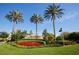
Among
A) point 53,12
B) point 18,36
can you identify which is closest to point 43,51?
point 18,36

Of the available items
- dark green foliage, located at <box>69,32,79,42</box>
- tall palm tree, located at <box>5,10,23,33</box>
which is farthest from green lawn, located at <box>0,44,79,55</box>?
tall palm tree, located at <box>5,10,23,33</box>

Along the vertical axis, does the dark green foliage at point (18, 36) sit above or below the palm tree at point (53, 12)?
below

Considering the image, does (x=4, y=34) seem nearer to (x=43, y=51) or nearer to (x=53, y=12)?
(x=43, y=51)

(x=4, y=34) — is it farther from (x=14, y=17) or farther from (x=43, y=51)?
(x=43, y=51)

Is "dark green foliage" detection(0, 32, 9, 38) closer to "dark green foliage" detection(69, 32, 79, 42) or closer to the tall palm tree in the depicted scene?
the tall palm tree

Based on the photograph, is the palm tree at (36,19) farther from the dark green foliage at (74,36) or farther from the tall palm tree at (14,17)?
the dark green foliage at (74,36)

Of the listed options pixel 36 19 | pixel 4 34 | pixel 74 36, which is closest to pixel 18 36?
pixel 4 34

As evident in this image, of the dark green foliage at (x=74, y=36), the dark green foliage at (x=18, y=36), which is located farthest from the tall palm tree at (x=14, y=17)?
the dark green foliage at (x=74, y=36)

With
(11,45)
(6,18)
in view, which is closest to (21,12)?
(6,18)

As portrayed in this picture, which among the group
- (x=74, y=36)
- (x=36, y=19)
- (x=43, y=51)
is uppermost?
(x=36, y=19)

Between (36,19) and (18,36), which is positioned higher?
(36,19)
